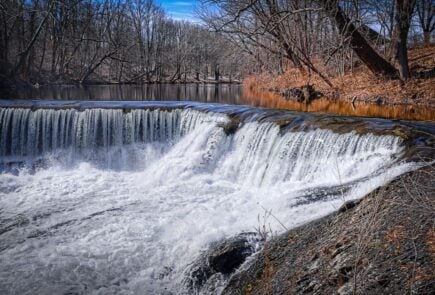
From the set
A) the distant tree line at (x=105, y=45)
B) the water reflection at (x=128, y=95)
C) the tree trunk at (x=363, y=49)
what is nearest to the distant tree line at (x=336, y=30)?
the tree trunk at (x=363, y=49)

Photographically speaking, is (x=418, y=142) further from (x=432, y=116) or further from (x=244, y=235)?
(x=432, y=116)

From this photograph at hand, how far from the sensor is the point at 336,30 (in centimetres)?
1806

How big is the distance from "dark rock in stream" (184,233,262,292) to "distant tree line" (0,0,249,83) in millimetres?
22715

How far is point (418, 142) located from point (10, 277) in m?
6.74

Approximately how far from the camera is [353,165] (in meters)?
7.23

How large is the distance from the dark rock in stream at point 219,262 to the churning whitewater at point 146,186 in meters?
0.20

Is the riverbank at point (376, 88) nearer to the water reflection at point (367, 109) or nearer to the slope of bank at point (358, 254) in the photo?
the water reflection at point (367, 109)

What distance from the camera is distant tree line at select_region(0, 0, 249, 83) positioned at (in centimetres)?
2966

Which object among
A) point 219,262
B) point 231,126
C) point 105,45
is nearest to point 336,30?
point 231,126

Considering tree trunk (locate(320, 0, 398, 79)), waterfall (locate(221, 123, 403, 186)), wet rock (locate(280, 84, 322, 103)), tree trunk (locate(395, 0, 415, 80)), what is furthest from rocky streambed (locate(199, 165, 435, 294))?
wet rock (locate(280, 84, 322, 103))

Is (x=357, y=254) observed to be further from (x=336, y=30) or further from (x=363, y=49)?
(x=336, y=30)

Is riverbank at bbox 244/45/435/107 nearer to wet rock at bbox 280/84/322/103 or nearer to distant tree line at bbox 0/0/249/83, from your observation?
wet rock at bbox 280/84/322/103

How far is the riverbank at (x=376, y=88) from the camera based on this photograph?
44.5 ft

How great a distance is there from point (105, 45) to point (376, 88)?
3781 cm
